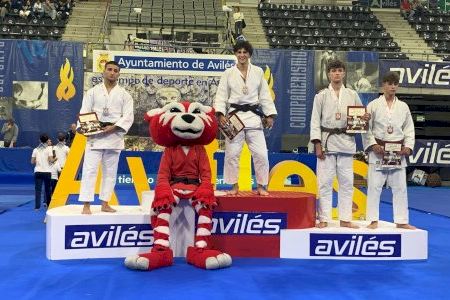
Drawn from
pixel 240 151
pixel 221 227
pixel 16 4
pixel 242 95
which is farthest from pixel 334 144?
pixel 16 4

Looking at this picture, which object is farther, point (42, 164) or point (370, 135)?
point (42, 164)

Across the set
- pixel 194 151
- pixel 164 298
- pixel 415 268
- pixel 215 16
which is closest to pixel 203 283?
pixel 164 298

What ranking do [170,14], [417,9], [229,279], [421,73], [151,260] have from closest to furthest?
1. [229,279]
2. [151,260]
3. [421,73]
4. [170,14]
5. [417,9]

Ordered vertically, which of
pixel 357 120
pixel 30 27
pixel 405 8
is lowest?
pixel 357 120

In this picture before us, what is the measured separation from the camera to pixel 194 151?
5176 millimetres

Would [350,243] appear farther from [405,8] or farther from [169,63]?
[405,8]

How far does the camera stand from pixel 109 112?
Answer: 5332 millimetres

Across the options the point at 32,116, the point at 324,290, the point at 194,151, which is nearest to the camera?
the point at 324,290

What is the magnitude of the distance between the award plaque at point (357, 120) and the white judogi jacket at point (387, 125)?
181mm

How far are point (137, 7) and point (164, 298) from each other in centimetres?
1664

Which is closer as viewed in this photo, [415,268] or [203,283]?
[203,283]

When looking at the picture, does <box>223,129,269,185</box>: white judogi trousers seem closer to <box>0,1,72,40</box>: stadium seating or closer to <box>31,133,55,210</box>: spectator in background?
<box>31,133,55,210</box>: spectator in background

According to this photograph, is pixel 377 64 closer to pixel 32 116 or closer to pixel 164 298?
pixel 32 116

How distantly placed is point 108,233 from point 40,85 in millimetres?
9458
